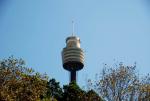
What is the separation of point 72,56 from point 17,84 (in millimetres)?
134089

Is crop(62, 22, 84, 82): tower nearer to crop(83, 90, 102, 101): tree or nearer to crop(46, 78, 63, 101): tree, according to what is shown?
crop(46, 78, 63, 101): tree

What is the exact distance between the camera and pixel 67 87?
86.7 meters

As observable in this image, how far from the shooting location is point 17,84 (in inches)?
1841

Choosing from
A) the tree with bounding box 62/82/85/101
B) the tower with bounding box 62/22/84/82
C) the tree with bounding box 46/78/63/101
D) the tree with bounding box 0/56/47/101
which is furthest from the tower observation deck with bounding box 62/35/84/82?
the tree with bounding box 0/56/47/101

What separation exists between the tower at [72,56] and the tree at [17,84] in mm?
130804

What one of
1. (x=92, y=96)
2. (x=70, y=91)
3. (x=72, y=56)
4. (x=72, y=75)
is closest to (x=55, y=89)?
(x=70, y=91)

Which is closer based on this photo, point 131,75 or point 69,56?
point 131,75

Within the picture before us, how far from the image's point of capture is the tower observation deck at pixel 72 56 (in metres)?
181

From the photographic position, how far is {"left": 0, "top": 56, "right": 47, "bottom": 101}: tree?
1790 inches

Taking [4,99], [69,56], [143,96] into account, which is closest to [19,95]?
[4,99]

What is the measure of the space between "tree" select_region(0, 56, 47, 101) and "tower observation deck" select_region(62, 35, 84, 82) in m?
131

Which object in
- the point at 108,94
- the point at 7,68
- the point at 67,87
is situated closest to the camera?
the point at 108,94

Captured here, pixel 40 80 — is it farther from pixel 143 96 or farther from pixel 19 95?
pixel 143 96

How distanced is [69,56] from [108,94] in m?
136
